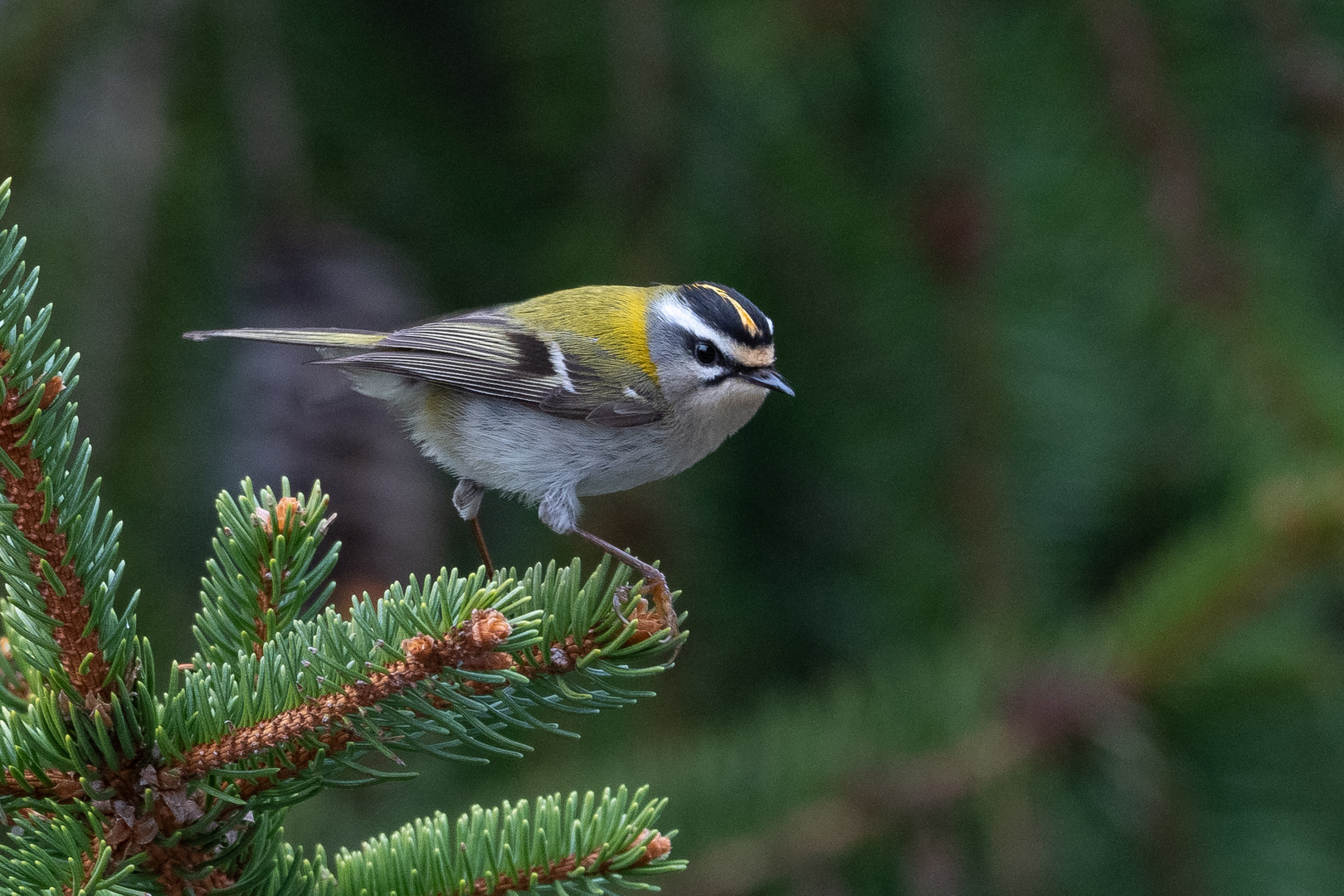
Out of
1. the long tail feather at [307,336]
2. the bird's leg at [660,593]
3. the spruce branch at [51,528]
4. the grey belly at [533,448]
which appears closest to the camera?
the spruce branch at [51,528]

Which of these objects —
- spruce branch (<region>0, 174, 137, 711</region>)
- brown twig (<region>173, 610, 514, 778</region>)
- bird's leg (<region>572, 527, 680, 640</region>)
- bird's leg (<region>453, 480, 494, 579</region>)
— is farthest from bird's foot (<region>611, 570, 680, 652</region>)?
bird's leg (<region>453, 480, 494, 579</region>)

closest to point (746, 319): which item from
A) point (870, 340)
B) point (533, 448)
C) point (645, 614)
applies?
point (870, 340)

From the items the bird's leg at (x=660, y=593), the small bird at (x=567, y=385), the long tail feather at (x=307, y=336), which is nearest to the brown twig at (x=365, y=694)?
the bird's leg at (x=660, y=593)

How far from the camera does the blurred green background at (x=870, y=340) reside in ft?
7.36

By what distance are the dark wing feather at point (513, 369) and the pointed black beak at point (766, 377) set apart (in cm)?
20

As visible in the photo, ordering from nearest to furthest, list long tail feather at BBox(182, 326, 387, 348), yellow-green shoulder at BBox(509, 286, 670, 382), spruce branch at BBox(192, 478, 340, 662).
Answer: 1. spruce branch at BBox(192, 478, 340, 662)
2. long tail feather at BBox(182, 326, 387, 348)
3. yellow-green shoulder at BBox(509, 286, 670, 382)

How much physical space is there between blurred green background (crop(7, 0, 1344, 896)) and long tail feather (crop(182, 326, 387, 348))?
10 cm

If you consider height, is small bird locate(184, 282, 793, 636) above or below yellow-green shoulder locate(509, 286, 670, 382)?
below

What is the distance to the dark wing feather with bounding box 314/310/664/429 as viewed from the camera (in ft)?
8.05

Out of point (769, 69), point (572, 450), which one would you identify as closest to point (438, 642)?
point (572, 450)

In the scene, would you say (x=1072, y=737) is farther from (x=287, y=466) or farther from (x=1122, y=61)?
(x=287, y=466)

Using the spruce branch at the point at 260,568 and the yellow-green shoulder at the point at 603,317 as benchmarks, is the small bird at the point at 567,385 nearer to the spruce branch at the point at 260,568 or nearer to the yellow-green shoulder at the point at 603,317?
the yellow-green shoulder at the point at 603,317

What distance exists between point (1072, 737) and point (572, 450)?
106 cm

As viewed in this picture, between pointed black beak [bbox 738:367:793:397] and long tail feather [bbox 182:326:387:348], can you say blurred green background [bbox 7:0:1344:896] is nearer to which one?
long tail feather [bbox 182:326:387:348]
